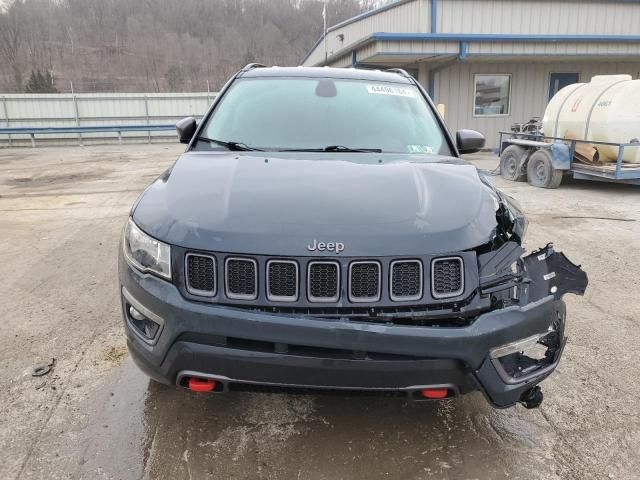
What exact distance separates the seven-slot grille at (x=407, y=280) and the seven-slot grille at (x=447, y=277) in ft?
0.19

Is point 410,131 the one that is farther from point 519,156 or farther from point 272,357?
point 519,156

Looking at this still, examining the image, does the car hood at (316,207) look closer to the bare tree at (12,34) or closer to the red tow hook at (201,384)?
the red tow hook at (201,384)

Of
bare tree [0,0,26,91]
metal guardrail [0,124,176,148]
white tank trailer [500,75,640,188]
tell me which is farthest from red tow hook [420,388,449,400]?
bare tree [0,0,26,91]

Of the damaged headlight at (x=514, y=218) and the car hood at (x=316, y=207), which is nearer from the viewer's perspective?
the car hood at (x=316, y=207)

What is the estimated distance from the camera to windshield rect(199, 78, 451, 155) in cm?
316

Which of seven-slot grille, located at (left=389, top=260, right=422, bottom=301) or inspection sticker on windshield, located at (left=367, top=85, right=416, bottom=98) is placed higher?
inspection sticker on windshield, located at (left=367, top=85, right=416, bottom=98)

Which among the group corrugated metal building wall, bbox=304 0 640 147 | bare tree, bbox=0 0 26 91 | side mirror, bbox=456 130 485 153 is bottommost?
side mirror, bbox=456 130 485 153

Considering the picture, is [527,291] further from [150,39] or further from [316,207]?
[150,39]

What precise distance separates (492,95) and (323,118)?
1629cm

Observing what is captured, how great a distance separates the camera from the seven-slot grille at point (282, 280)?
6.52 ft

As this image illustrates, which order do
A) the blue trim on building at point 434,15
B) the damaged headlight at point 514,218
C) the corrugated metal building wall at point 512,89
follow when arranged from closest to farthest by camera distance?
the damaged headlight at point 514,218 < the blue trim on building at point 434,15 < the corrugated metal building wall at point 512,89

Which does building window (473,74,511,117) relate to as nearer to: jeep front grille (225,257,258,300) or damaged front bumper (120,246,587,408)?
damaged front bumper (120,246,587,408)

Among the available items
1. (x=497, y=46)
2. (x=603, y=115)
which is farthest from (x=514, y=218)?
(x=497, y=46)

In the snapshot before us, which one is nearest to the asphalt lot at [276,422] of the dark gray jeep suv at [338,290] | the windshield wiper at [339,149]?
the dark gray jeep suv at [338,290]
